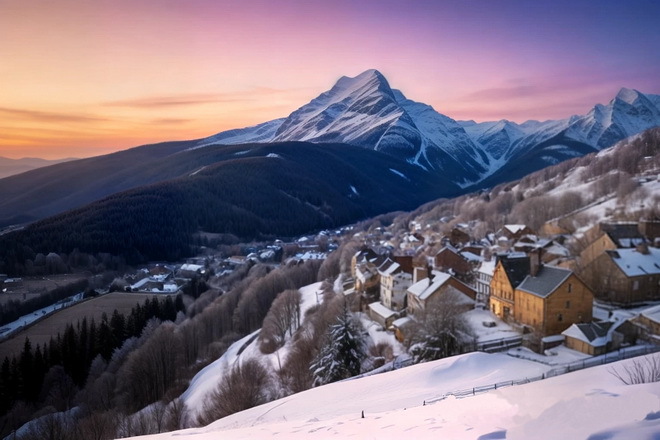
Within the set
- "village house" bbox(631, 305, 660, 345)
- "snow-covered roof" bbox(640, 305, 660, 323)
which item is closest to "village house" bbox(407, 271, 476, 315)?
"village house" bbox(631, 305, 660, 345)

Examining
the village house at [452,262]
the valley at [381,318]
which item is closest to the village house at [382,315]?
the valley at [381,318]

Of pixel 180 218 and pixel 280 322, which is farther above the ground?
pixel 180 218

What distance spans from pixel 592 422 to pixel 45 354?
166 feet

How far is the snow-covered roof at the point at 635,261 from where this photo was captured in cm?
3456

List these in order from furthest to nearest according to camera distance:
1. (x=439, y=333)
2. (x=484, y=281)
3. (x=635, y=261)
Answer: (x=484, y=281) < (x=635, y=261) < (x=439, y=333)

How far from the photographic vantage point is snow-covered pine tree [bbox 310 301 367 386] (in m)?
29.9

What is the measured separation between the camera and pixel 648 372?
1429cm

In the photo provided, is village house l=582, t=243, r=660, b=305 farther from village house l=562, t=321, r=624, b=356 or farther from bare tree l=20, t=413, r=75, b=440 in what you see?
bare tree l=20, t=413, r=75, b=440

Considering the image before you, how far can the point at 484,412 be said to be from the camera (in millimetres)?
10844

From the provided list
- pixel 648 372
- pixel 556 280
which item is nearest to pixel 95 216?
pixel 556 280

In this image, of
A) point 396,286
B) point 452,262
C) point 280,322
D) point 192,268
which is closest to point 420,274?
point 396,286

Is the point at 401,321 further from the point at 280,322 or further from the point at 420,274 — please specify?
the point at 280,322

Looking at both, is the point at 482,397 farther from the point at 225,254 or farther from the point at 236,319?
the point at 225,254

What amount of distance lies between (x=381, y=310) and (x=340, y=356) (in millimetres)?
11625
